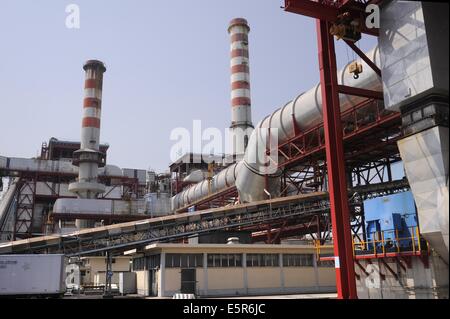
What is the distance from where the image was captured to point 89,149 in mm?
49688

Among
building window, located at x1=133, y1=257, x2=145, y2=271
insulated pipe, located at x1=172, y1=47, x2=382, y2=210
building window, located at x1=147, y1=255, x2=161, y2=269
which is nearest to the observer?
insulated pipe, located at x1=172, y1=47, x2=382, y2=210

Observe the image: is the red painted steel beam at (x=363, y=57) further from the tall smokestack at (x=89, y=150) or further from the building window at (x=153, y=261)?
the tall smokestack at (x=89, y=150)

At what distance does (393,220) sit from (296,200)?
1169 cm

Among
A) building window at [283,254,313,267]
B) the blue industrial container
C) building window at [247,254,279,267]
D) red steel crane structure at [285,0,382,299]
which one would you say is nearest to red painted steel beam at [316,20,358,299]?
red steel crane structure at [285,0,382,299]

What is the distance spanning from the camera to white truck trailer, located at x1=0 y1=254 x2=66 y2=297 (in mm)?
24109

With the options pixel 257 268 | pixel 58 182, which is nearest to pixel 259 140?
pixel 257 268

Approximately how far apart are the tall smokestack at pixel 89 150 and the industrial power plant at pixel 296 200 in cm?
17

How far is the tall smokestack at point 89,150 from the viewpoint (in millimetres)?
49469

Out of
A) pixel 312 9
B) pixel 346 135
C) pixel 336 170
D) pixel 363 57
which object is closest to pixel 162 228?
pixel 346 135

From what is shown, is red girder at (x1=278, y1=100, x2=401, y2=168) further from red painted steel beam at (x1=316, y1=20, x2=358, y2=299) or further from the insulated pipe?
red painted steel beam at (x1=316, y1=20, x2=358, y2=299)

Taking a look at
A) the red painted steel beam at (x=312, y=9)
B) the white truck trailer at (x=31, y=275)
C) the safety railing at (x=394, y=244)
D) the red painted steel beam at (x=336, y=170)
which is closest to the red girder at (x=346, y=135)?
the red painted steel beam at (x=336, y=170)

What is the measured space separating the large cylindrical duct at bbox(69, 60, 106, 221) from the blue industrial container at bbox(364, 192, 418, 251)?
39.7m
